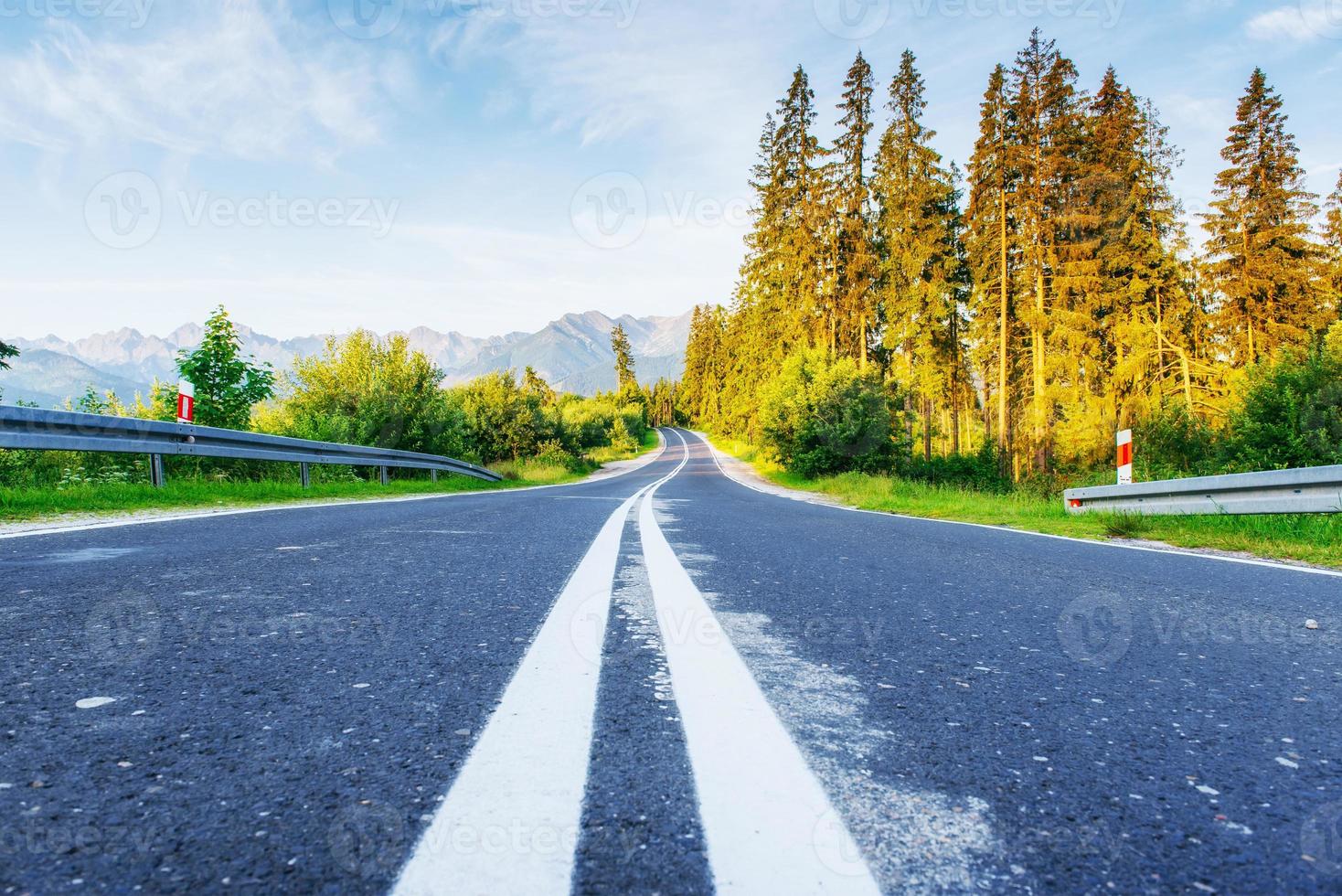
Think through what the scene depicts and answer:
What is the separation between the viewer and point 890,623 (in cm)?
272

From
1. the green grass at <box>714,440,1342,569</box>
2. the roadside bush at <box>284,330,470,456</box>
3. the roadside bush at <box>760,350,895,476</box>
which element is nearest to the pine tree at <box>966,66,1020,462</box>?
the roadside bush at <box>760,350,895,476</box>

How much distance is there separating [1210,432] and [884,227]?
53.7 feet

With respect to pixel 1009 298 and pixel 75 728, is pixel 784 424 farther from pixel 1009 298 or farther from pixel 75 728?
pixel 75 728

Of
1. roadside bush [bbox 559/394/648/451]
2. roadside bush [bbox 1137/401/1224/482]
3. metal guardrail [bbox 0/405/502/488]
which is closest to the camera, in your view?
metal guardrail [bbox 0/405/502/488]

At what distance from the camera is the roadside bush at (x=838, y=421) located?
23.3 metres

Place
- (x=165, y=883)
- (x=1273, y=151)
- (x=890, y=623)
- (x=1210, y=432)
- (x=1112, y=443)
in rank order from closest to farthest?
(x=165, y=883)
(x=890, y=623)
(x=1210, y=432)
(x=1112, y=443)
(x=1273, y=151)

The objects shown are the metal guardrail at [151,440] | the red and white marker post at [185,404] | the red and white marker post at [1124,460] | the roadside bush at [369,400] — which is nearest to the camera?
the metal guardrail at [151,440]

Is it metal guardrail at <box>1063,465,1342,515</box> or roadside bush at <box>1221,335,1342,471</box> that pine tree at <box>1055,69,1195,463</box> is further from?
metal guardrail at <box>1063,465,1342,515</box>

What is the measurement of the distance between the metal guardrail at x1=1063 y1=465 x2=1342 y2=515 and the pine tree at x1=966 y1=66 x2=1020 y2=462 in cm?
2020

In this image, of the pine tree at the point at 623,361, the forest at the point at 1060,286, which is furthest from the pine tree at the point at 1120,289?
the pine tree at the point at 623,361

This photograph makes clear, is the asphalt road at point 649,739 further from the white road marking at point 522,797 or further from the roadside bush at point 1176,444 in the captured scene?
the roadside bush at point 1176,444

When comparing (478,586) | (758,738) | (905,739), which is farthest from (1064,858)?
(478,586)

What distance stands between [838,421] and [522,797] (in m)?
23.3

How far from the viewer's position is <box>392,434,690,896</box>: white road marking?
949 millimetres
